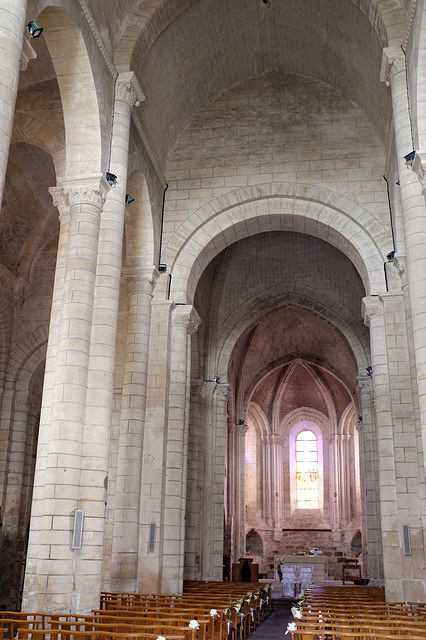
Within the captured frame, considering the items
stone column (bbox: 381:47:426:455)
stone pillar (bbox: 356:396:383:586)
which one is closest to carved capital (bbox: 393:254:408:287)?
stone column (bbox: 381:47:426:455)

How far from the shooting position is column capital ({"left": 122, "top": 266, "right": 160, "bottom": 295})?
15.6m

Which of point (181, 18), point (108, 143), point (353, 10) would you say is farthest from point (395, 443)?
point (181, 18)

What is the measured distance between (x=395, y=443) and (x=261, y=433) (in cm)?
2189

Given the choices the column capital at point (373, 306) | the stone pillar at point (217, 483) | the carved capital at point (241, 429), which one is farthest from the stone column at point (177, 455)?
the carved capital at point (241, 429)

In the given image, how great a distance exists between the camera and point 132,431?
47.2 ft

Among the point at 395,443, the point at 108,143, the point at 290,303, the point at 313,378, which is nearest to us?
the point at 108,143

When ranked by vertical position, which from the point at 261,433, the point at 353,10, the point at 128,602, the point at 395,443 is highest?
the point at 353,10

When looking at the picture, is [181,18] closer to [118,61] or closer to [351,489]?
[118,61]

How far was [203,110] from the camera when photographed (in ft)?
60.8

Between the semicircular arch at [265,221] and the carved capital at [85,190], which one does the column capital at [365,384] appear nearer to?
the semicircular arch at [265,221]

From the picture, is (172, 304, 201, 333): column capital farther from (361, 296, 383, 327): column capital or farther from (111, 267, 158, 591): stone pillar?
(361, 296, 383, 327): column capital

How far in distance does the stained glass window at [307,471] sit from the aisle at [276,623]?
13413 millimetres

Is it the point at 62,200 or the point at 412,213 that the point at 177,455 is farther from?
the point at 412,213

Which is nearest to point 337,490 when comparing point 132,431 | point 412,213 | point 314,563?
point 314,563
